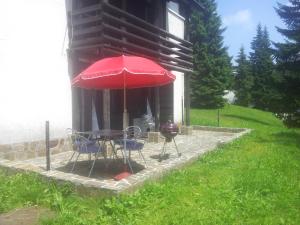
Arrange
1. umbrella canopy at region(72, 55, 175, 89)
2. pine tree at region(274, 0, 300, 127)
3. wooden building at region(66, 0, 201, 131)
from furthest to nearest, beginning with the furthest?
pine tree at region(274, 0, 300, 127), wooden building at region(66, 0, 201, 131), umbrella canopy at region(72, 55, 175, 89)

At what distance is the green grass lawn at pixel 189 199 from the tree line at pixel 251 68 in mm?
11838

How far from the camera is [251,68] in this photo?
4450 centimetres

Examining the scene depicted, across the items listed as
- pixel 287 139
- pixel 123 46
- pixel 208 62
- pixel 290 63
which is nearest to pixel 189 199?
pixel 123 46

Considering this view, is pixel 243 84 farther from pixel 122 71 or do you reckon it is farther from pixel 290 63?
pixel 122 71

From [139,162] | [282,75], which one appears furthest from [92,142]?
[282,75]

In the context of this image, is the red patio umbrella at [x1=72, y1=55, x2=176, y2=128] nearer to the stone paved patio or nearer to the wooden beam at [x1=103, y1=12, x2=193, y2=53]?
the stone paved patio

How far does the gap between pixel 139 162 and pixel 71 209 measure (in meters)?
2.97

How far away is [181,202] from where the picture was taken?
16.8 ft

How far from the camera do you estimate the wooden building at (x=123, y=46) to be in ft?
29.8

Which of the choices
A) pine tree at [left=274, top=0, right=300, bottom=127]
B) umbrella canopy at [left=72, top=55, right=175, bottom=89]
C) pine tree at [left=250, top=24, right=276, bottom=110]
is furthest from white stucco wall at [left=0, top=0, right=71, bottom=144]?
pine tree at [left=250, top=24, right=276, bottom=110]

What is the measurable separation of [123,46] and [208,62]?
75.3ft

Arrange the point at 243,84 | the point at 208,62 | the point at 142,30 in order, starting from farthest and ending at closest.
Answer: the point at 243,84, the point at 208,62, the point at 142,30

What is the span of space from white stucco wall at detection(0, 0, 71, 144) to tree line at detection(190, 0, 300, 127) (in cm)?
971

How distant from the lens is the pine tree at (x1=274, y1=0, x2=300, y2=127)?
2439 cm
